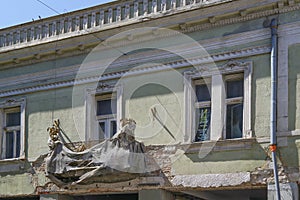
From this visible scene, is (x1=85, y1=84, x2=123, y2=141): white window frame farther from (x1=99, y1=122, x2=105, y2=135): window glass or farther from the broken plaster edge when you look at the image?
the broken plaster edge

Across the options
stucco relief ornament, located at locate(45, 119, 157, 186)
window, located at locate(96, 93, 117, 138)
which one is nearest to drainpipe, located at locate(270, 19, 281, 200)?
stucco relief ornament, located at locate(45, 119, 157, 186)

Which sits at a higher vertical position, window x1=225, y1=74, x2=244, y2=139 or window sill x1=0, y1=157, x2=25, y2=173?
window x1=225, y1=74, x2=244, y2=139

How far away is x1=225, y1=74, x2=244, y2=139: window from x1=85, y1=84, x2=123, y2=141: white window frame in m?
2.62

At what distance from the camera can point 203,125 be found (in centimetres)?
1275

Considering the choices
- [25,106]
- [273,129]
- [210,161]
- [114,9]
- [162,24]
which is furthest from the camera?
[25,106]

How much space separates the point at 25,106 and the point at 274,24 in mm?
6806

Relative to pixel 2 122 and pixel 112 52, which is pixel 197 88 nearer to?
pixel 112 52

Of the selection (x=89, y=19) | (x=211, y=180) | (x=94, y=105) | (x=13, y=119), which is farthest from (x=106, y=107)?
(x=211, y=180)

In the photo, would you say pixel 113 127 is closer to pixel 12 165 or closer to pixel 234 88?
pixel 12 165

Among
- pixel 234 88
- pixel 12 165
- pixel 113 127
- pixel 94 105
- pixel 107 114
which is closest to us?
pixel 234 88

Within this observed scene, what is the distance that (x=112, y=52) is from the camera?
1412cm

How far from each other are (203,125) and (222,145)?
0.76 meters

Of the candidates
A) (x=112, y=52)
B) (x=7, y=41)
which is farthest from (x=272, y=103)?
(x=7, y=41)

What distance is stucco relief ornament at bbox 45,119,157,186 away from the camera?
42.3 feet
